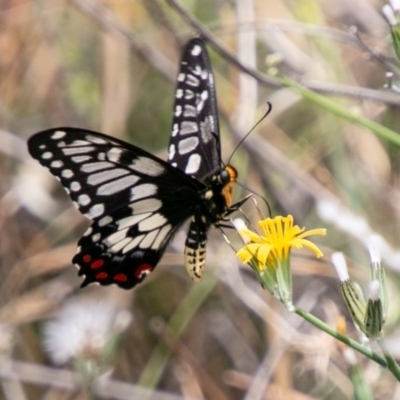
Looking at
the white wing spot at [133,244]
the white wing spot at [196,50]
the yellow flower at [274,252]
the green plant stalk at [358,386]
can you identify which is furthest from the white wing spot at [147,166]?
the green plant stalk at [358,386]

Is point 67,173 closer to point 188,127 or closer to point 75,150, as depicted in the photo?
point 75,150

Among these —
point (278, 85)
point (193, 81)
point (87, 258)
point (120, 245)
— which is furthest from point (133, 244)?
point (278, 85)

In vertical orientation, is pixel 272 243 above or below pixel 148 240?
above

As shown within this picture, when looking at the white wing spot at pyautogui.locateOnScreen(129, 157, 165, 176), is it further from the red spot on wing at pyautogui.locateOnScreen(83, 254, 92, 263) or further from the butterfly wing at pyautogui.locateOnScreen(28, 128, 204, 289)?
the red spot on wing at pyautogui.locateOnScreen(83, 254, 92, 263)

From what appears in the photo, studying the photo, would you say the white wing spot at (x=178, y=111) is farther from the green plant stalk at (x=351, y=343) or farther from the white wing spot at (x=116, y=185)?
the green plant stalk at (x=351, y=343)

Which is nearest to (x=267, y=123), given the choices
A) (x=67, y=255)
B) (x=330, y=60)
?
(x=330, y=60)

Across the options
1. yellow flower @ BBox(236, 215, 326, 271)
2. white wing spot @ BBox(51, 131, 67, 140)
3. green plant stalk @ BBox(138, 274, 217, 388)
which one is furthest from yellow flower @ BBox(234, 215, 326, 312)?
green plant stalk @ BBox(138, 274, 217, 388)
